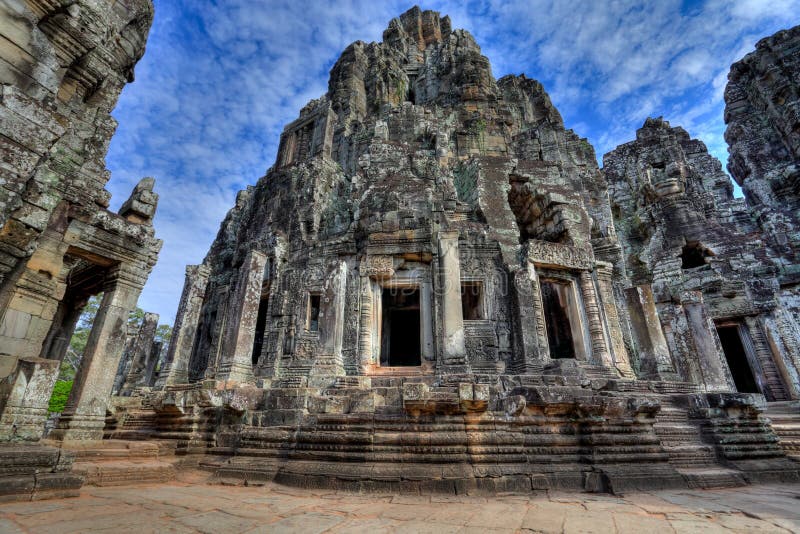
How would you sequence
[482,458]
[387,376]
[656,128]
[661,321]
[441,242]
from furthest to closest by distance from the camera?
[656,128], [661,321], [441,242], [387,376], [482,458]

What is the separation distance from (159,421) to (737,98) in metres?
34.3

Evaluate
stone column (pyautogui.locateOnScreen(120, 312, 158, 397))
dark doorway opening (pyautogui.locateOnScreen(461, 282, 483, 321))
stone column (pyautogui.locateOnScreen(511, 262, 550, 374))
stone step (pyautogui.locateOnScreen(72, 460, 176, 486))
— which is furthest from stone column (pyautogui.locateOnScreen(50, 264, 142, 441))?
stone column (pyautogui.locateOnScreen(120, 312, 158, 397))

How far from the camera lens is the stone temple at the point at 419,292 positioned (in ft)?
15.9

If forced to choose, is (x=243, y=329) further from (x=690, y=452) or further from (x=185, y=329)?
(x=690, y=452)

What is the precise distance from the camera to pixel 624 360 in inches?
471

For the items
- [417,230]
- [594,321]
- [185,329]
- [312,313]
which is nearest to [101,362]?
[312,313]

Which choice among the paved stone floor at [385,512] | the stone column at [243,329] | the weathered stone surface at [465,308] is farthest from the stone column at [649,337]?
the stone column at [243,329]

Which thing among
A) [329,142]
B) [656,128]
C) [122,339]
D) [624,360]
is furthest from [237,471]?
[656,128]

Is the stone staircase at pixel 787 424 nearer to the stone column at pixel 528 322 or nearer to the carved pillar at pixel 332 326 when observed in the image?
the stone column at pixel 528 322

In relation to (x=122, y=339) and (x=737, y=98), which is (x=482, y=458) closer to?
(x=122, y=339)

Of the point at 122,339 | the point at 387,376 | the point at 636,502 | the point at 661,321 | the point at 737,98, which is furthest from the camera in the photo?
the point at 737,98

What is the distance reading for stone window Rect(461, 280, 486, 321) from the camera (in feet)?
40.7

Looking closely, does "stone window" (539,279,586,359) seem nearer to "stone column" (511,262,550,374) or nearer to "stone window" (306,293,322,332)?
"stone column" (511,262,550,374)

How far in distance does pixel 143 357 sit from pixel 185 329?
8.94ft
